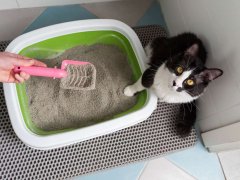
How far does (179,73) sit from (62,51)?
23.4 inches

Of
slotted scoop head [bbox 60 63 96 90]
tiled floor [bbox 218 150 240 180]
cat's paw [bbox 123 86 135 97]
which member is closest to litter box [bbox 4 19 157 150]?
cat's paw [bbox 123 86 135 97]

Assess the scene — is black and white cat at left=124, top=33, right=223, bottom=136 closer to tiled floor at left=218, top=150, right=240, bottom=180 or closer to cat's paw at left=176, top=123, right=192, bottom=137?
cat's paw at left=176, top=123, right=192, bottom=137

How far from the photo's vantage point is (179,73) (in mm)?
845

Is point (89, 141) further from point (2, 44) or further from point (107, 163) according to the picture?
point (2, 44)

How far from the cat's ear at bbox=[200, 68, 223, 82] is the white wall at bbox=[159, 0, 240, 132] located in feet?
0.29

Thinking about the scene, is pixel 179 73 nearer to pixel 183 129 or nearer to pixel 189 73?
pixel 189 73

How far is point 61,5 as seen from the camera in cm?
139

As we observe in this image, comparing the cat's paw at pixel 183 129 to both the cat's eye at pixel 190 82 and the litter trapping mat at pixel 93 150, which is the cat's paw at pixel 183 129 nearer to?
the litter trapping mat at pixel 93 150

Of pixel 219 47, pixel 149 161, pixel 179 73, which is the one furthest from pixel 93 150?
pixel 219 47

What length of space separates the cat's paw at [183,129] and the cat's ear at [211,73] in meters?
0.34

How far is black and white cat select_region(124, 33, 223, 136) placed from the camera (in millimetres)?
844

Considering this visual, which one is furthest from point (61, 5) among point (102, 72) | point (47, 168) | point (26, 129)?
point (47, 168)

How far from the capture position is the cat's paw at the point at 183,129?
45.4 inches

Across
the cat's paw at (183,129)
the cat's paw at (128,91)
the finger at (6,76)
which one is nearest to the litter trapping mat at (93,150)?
the cat's paw at (183,129)
